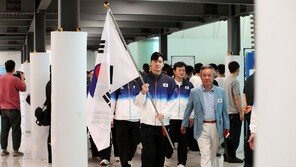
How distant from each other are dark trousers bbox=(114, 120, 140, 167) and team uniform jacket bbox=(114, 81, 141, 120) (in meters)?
0.10

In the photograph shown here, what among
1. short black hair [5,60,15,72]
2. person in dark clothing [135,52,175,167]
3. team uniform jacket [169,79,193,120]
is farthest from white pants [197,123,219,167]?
short black hair [5,60,15,72]

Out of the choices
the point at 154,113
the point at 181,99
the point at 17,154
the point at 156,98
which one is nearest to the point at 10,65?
the point at 17,154

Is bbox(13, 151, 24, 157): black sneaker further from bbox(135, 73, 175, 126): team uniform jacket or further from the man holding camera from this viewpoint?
bbox(135, 73, 175, 126): team uniform jacket

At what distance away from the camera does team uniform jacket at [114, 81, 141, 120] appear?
7.90 meters

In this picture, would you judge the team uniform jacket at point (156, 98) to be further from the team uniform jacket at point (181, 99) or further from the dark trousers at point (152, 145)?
the team uniform jacket at point (181, 99)

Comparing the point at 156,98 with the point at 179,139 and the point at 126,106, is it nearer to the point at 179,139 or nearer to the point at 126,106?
the point at 126,106

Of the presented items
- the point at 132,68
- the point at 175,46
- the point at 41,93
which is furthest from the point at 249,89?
the point at 175,46

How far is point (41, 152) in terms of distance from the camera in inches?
396

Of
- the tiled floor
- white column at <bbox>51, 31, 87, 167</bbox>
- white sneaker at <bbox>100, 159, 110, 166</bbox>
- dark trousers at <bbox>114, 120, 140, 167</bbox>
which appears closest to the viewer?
white column at <bbox>51, 31, 87, 167</bbox>

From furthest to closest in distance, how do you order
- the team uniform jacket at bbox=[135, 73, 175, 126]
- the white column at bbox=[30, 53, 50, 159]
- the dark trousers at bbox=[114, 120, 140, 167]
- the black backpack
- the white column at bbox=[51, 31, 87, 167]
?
the white column at bbox=[30, 53, 50, 159] → the black backpack → the dark trousers at bbox=[114, 120, 140, 167] → the team uniform jacket at bbox=[135, 73, 175, 126] → the white column at bbox=[51, 31, 87, 167]

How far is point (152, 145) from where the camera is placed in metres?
6.52

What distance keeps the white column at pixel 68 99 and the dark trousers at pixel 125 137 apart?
1.44 metres

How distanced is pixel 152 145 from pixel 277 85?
5082 millimetres

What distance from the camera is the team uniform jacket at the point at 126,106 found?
25.9 feet
